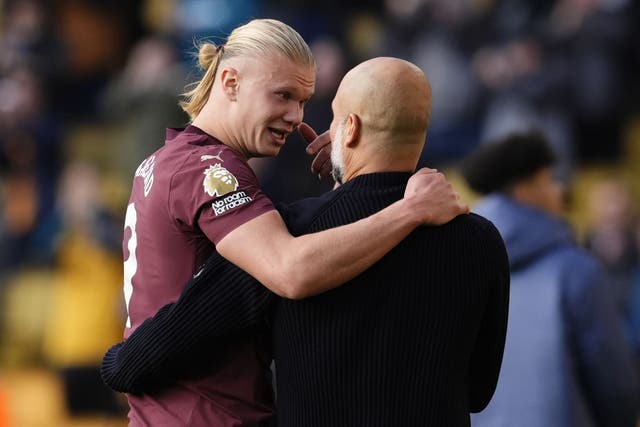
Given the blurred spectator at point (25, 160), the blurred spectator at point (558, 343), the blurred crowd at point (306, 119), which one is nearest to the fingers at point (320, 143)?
the blurred spectator at point (558, 343)

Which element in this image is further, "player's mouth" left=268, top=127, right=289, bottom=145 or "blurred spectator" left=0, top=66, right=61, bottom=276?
"blurred spectator" left=0, top=66, right=61, bottom=276

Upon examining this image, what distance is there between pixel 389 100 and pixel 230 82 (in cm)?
54

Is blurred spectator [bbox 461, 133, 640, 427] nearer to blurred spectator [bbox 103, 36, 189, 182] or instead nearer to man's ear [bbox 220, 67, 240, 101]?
man's ear [bbox 220, 67, 240, 101]

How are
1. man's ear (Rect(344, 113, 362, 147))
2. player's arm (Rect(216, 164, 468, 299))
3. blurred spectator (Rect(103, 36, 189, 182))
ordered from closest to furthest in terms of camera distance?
player's arm (Rect(216, 164, 468, 299))
man's ear (Rect(344, 113, 362, 147))
blurred spectator (Rect(103, 36, 189, 182))

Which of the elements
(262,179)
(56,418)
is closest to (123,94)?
(262,179)

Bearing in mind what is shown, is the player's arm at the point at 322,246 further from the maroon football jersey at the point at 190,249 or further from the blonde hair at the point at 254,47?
the blonde hair at the point at 254,47

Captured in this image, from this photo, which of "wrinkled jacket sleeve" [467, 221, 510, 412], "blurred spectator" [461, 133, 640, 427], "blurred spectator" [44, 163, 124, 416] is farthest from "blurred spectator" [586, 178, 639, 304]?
"wrinkled jacket sleeve" [467, 221, 510, 412]

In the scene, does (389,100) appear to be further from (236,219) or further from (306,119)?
(306,119)

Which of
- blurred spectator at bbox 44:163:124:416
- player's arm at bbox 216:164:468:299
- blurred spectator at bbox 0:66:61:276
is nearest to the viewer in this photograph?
player's arm at bbox 216:164:468:299

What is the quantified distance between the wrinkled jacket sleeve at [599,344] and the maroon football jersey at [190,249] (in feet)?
4.48

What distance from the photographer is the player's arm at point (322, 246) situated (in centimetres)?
278

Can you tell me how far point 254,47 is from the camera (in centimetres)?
319

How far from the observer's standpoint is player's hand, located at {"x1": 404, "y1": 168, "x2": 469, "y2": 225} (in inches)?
112

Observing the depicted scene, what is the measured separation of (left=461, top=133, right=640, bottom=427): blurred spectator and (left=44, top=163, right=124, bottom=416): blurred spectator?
508cm
